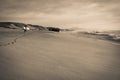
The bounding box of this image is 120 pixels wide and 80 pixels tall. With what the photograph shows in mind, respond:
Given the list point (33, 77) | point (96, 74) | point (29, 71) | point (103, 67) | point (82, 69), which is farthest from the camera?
point (103, 67)

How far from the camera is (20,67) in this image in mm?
2361

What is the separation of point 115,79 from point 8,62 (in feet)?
5.49

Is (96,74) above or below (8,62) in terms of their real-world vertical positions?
below

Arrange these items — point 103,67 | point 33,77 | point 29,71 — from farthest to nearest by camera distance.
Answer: point 103,67 < point 29,71 < point 33,77

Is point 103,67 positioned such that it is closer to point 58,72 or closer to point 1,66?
point 58,72

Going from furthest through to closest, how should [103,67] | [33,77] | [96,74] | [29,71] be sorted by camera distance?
[103,67] → [96,74] → [29,71] → [33,77]

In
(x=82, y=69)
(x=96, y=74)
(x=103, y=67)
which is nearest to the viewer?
(x=96, y=74)

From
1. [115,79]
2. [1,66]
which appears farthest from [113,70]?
[1,66]

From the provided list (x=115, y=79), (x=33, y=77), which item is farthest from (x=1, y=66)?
(x=115, y=79)

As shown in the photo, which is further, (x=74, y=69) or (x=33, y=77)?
(x=74, y=69)

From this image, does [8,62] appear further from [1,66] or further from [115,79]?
[115,79]

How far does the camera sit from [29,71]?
7.30 feet

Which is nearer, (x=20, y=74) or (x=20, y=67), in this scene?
(x=20, y=74)

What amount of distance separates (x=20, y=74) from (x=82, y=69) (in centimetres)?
105
